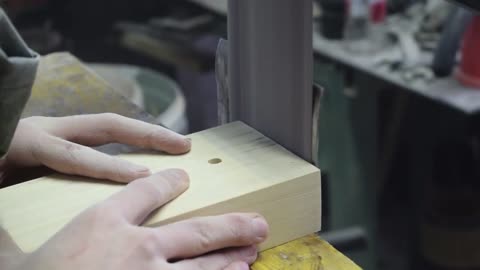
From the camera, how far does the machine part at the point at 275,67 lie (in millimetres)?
626

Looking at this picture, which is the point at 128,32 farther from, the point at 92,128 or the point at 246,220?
the point at 246,220

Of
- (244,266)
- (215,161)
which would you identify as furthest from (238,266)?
(215,161)

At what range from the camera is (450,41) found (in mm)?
1639

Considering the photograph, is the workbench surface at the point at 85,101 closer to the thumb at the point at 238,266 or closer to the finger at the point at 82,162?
the thumb at the point at 238,266

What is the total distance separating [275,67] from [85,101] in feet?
1.01

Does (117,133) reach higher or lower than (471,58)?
higher

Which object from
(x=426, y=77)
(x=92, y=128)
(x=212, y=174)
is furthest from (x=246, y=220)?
(x=426, y=77)

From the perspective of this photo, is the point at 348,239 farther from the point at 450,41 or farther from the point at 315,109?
the point at 315,109

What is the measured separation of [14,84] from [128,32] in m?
1.69

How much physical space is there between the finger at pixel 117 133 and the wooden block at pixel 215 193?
0.01m

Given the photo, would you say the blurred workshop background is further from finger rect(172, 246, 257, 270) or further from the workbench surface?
finger rect(172, 246, 257, 270)

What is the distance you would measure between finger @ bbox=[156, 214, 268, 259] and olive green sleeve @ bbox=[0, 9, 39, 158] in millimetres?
163

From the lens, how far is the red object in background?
161 centimetres

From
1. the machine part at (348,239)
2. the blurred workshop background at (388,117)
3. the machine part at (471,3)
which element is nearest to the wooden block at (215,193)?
the machine part at (471,3)
